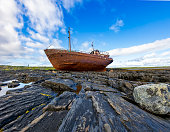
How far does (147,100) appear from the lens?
2.52 meters

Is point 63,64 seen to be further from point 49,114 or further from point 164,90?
point 164,90

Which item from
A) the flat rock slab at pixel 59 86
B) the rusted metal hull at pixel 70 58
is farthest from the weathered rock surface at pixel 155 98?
the rusted metal hull at pixel 70 58

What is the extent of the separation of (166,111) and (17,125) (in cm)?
492

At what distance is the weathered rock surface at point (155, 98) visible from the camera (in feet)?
7.66

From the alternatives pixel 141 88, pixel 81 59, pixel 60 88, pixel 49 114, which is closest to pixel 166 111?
pixel 141 88

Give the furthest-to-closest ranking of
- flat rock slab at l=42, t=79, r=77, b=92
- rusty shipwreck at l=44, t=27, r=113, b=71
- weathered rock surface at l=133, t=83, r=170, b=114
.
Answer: rusty shipwreck at l=44, t=27, r=113, b=71 → flat rock slab at l=42, t=79, r=77, b=92 → weathered rock surface at l=133, t=83, r=170, b=114

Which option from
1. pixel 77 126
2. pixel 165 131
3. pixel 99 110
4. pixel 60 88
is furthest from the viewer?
pixel 60 88

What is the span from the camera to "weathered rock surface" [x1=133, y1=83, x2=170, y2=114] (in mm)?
2336

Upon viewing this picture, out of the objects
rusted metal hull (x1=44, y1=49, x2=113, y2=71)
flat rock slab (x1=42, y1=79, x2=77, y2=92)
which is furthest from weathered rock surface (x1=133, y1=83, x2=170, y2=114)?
rusted metal hull (x1=44, y1=49, x2=113, y2=71)

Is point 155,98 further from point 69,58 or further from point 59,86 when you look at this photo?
point 69,58

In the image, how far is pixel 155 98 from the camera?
8.14 ft

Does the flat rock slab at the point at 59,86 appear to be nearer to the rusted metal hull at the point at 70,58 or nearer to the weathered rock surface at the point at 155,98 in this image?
the weathered rock surface at the point at 155,98

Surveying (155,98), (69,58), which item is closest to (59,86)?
Result: (155,98)

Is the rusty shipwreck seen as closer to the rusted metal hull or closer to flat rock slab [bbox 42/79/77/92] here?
the rusted metal hull
